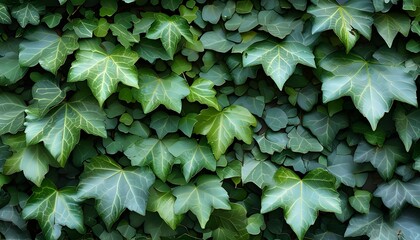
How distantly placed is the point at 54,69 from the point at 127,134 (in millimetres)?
352

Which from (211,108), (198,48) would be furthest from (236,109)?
(198,48)

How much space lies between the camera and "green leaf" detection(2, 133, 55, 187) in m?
1.90

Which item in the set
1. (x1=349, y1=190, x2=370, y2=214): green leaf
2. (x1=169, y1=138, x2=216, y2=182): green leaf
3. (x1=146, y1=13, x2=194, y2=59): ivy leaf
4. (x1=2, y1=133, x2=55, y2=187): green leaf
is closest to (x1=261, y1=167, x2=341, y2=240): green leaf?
(x1=349, y1=190, x2=370, y2=214): green leaf

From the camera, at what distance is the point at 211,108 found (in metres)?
1.88

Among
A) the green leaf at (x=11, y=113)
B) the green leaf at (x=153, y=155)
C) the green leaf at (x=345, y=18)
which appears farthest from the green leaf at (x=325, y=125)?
the green leaf at (x=11, y=113)

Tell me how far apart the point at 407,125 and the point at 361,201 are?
32 cm

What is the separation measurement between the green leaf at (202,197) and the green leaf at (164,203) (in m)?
0.03

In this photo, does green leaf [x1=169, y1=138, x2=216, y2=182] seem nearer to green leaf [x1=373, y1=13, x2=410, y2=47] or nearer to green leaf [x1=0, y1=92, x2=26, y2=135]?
green leaf [x1=0, y1=92, x2=26, y2=135]

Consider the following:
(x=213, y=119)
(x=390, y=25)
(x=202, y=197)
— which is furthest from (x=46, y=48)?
(x=390, y=25)

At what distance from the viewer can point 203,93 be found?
186cm

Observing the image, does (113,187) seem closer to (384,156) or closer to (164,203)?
(164,203)

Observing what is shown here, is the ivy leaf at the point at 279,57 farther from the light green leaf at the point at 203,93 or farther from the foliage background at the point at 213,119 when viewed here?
the light green leaf at the point at 203,93

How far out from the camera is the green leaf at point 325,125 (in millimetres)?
1922

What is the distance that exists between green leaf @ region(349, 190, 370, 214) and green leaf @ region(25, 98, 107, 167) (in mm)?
935
